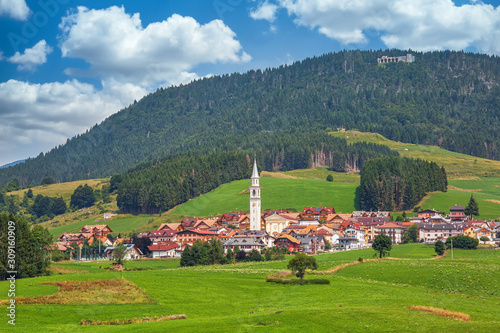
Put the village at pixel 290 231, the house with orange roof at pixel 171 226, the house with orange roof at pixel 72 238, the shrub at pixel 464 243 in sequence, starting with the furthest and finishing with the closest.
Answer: the house with orange roof at pixel 171 226
the house with orange roof at pixel 72 238
the village at pixel 290 231
the shrub at pixel 464 243

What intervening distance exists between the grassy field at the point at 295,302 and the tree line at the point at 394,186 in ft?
299

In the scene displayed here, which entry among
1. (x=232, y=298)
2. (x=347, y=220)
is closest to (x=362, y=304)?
(x=232, y=298)

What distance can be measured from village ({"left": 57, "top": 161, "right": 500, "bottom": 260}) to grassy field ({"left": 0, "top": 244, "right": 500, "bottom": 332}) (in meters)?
46.5

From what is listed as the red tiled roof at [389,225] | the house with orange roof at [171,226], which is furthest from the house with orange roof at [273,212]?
the red tiled roof at [389,225]

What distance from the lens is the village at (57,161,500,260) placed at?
13462cm

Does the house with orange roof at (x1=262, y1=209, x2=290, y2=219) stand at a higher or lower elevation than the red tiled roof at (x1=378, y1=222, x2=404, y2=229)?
higher

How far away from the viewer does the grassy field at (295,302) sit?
4369 cm

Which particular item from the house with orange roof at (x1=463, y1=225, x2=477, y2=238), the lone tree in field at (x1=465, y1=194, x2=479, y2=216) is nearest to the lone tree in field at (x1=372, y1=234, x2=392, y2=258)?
the house with orange roof at (x1=463, y1=225, x2=477, y2=238)

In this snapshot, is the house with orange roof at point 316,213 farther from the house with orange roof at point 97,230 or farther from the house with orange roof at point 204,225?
the house with orange roof at point 97,230

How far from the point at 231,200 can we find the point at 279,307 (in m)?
140

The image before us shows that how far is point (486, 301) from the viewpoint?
60250mm

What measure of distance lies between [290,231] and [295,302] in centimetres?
9092

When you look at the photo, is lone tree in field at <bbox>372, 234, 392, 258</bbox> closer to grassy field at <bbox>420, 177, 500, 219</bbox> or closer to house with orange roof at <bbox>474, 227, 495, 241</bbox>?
house with orange roof at <bbox>474, 227, 495, 241</bbox>

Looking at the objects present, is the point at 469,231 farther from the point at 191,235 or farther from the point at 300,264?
the point at 300,264
